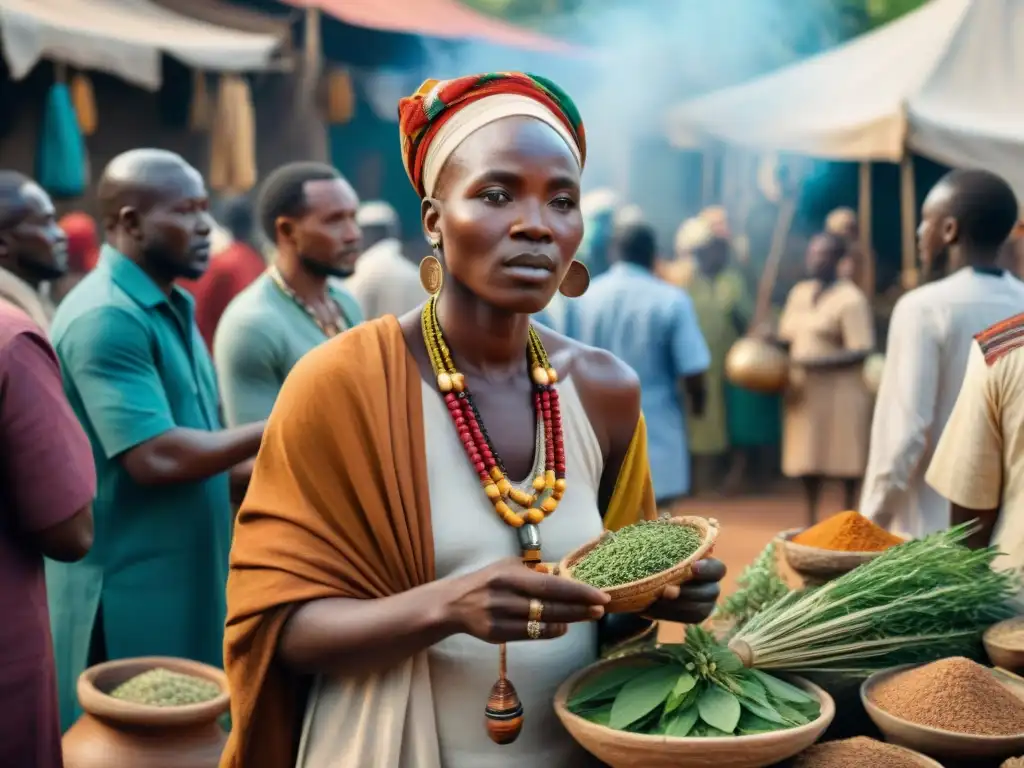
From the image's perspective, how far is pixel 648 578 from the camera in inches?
72.4

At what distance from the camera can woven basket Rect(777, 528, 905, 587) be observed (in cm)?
273

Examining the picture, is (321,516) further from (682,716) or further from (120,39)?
(120,39)

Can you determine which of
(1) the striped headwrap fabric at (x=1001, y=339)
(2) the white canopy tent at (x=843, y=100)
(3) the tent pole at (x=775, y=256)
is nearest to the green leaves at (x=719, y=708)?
(1) the striped headwrap fabric at (x=1001, y=339)

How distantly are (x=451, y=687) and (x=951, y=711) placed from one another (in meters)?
0.92

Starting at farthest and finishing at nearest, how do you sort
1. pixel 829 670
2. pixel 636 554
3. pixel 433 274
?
1. pixel 829 670
2. pixel 433 274
3. pixel 636 554

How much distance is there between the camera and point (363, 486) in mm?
1964

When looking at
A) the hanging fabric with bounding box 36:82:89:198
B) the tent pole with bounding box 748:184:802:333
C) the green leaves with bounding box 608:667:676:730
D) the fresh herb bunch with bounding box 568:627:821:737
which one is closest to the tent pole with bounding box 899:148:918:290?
the tent pole with bounding box 748:184:802:333

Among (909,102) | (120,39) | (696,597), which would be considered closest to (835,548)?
(696,597)

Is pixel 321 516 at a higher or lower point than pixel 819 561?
higher

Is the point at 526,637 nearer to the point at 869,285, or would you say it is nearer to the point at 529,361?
the point at 529,361

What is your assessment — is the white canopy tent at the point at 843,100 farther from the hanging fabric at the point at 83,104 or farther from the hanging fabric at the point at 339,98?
the hanging fabric at the point at 83,104

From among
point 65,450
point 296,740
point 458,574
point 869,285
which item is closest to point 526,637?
point 458,574

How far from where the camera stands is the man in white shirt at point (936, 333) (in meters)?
4.23

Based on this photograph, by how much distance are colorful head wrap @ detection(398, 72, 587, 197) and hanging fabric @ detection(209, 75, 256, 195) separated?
331 inches
